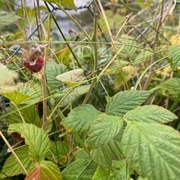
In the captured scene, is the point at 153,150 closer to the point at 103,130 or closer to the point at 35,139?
the point at 103,130

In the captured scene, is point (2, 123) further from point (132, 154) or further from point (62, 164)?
point (132, 154)

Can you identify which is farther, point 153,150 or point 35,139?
point 35,139

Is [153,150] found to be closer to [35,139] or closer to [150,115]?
[150,115]

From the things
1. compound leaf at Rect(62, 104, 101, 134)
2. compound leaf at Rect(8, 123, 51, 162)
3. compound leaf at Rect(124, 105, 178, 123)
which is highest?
compound leaf at Rect(124, 105, 178, 123)

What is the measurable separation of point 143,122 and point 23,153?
239 millimetres

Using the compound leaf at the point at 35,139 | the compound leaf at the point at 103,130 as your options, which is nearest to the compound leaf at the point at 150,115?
the compound leaf at the point at 103,130

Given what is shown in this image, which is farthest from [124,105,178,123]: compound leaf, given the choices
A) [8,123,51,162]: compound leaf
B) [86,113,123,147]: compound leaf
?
[8,123,51,162]: compound leaf

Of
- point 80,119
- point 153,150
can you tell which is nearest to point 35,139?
point 80,119

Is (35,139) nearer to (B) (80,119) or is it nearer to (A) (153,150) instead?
(B) (80,119)

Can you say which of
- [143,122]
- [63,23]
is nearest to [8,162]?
[143,122]

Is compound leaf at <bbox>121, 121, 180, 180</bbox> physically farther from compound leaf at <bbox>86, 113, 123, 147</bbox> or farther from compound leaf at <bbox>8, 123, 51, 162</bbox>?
compound leaf at <bbox>8, 123, 51, 162</bbox>

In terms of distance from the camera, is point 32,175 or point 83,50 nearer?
point 32,175

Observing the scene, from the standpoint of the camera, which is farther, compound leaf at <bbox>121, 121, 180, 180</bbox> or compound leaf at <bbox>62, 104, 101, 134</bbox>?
Result: compound leaf at <bbox>62, 104, 101, 134</bbox>

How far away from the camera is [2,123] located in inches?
28.6
